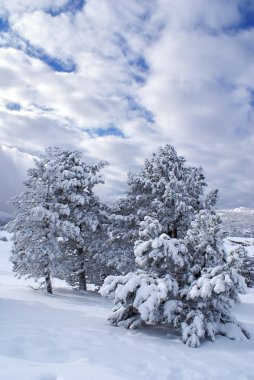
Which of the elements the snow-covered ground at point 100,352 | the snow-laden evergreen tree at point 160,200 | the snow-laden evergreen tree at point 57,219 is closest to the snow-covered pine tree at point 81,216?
the snow-laden evergreen tree at point 57,219

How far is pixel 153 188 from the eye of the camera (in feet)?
67.1

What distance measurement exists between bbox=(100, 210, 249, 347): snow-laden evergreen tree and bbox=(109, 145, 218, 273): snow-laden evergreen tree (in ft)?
24.8

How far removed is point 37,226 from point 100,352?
11.7 metres

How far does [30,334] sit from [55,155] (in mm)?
13531

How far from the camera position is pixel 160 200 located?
20625 millimetres

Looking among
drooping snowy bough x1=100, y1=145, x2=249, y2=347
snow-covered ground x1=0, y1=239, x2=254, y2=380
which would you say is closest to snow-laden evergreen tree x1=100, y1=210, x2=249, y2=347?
drooping snowy bough x1=100, y1=145, x2=249, y2=347

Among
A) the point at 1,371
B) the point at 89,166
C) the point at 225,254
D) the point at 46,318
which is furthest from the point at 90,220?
the point at 1,371

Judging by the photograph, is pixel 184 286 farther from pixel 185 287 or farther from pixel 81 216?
pixel 81 216

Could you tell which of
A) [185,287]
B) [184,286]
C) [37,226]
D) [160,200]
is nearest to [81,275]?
[37,226]

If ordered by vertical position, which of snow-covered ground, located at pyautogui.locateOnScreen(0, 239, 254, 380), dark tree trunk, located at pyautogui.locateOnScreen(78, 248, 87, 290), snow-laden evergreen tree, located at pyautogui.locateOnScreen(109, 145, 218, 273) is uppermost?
snow-laden evergreen tree, located at pyautogui.locateOnScreen(109, 145, 218, 273)

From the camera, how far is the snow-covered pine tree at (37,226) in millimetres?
17844

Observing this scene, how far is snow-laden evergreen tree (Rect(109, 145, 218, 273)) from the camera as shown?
19906 millimetres

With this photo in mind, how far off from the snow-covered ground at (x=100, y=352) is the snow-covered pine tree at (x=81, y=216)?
26.9 feet

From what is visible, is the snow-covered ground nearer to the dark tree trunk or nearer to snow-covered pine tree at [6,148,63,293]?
snow-covered pine tree at [6,148,63,293]
